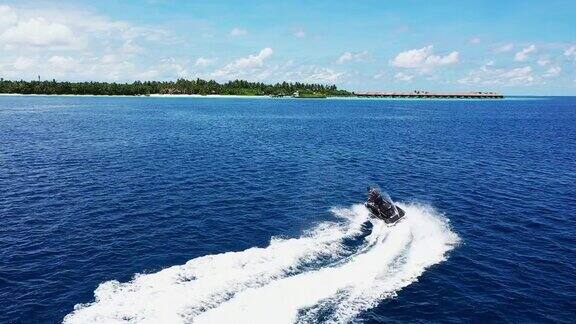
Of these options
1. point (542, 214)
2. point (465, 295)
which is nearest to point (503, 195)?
point (542, 214)

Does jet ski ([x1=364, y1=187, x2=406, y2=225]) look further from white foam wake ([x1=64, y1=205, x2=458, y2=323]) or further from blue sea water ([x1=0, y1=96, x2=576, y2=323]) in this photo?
white foam wake ([x1=64, y1=205, x2=458, y2=323])

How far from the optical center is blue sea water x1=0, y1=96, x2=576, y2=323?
34.1 metres

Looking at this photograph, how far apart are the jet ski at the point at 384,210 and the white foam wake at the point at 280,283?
11.6ft

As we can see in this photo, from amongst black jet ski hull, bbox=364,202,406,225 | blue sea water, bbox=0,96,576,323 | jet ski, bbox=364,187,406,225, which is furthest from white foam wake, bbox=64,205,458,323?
jet ski, bbox=364,187,406,225

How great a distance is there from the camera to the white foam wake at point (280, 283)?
31.8 metres

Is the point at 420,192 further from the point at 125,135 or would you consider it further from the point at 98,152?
the point at 125,135

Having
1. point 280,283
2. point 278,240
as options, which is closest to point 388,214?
point 278,240

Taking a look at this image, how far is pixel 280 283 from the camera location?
36.1m

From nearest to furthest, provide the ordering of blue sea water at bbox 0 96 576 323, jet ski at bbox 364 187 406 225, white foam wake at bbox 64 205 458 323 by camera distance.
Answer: white foam wake at bbox 64 205 458 323 → blue sea water at bbox 0 96 576 323 → jet ski at bbox 364 187 406 225

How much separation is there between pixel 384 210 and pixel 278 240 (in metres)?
15.1

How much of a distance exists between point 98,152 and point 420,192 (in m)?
69.6

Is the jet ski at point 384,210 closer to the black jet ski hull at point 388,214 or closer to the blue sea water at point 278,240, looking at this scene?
the black jet ski hull at point 388,214

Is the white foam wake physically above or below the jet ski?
below

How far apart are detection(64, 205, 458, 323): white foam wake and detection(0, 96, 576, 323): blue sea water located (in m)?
0.16
